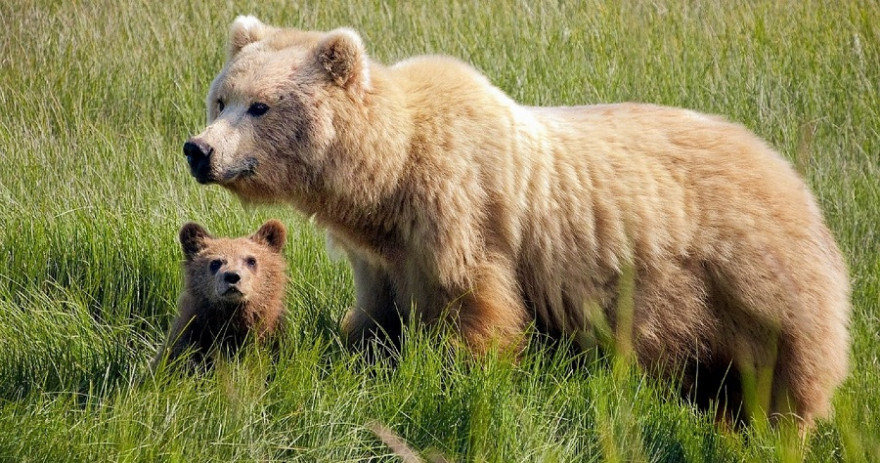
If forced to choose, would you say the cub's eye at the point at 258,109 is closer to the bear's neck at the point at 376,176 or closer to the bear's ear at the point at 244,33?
the bear's neck at the point at 376,176

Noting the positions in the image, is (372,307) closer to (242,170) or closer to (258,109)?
(242,170)

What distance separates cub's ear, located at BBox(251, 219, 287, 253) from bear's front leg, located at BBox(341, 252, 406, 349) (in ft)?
1.27

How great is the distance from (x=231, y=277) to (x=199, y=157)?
59 cm

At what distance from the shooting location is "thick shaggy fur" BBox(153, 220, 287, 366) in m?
5.25

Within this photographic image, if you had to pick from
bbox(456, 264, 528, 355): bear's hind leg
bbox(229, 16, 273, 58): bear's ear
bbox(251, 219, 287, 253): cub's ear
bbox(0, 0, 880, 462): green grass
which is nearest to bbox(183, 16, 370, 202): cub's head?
bbox(229, 16, 273, 58): bear's ear

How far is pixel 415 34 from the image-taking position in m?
9.43

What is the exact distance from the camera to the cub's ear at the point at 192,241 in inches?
219

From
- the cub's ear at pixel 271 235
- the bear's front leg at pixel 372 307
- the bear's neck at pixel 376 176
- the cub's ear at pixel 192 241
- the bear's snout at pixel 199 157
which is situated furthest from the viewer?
the cub's ear at pixel 271 235

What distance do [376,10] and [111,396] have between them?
583cm

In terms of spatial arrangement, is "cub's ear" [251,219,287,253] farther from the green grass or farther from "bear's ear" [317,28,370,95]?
"bear's ear" [317,28,370,95]

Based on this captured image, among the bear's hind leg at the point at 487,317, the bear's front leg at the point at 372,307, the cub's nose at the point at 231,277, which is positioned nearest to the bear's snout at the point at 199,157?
the cub's nose at the point at 231,277

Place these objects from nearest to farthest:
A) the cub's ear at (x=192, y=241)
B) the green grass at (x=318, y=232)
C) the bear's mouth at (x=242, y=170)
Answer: the green grass at (x=318, y=232) → the bear's mouth at (x=242, y=170) → the cub's ear at (x=192, y=241)

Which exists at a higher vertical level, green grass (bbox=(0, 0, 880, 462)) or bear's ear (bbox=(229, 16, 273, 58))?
bear's ear (bbox=(229, 16, 273, 58))

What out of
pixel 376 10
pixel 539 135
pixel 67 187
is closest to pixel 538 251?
pixel 539 135
